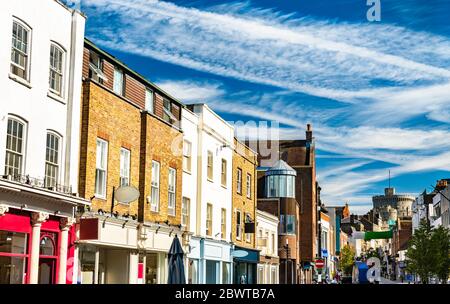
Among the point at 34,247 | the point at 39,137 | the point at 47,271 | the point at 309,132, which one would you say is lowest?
the point at 47,271

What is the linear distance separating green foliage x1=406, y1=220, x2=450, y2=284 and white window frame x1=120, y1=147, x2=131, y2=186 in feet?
160

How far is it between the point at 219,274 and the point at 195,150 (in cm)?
816

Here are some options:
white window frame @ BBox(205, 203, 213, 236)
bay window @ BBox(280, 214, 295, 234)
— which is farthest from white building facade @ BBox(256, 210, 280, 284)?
white window frame @ BBox(205, 203, 213, 236)

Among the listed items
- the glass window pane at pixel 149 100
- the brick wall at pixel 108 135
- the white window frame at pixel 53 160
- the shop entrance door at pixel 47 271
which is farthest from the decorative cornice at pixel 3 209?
the glass window pane at pixel 149 100

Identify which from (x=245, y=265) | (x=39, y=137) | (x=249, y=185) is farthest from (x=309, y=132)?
(x=39, y=137)

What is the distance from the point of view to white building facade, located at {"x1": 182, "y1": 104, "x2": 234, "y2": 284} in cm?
3441

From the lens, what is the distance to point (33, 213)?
1930cm

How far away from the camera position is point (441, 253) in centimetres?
6662

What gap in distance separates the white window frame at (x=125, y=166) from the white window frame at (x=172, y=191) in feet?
15.7

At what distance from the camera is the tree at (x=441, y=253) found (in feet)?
217

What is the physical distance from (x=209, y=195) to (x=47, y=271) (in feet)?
56.0

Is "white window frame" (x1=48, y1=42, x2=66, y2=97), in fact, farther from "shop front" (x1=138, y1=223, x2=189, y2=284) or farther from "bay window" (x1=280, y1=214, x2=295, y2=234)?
"bay window" (x1=280, y1=214, x2=295, y2=234)

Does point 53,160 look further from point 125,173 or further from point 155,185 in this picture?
point 155,185

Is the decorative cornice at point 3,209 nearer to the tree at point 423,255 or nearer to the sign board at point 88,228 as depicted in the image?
the sign board at point 88,228
